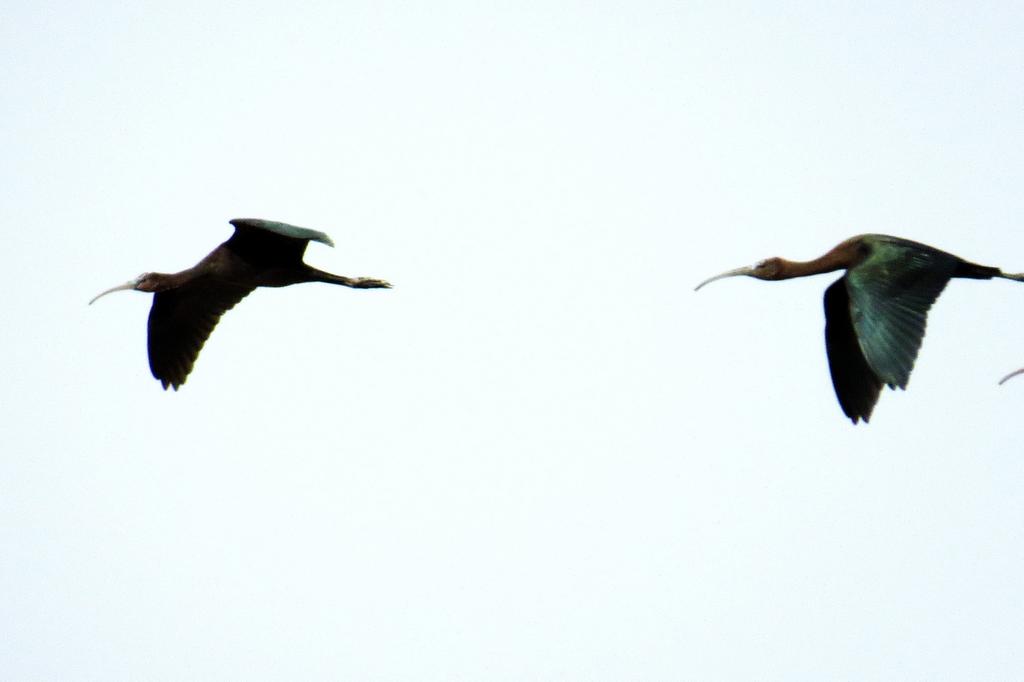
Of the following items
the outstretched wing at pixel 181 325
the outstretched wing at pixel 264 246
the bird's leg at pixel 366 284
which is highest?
the outstretched wing at pixel 264 246

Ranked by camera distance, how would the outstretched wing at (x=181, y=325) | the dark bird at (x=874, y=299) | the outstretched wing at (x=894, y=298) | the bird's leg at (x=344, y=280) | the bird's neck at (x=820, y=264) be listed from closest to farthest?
the outstretched wing at (x=894, y=298)
the dark bird at (x=874, y=299)
the bird's neck at (x=820, y=264)
the bird's leg at (x=344, y=280)
the outstretched wing at (x=181, y=325)

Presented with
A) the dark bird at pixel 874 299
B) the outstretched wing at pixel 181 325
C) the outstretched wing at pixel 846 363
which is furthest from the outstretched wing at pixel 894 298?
the outstretched wing at pixel 181 325

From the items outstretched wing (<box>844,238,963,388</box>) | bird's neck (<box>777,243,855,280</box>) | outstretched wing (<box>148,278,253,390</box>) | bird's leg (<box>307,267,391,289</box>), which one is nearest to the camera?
outstretched wing (<box>844,238,963,388</box>)

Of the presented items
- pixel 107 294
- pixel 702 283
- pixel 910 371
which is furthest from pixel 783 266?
pixel 107 294

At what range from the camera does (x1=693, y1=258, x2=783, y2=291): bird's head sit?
18.2 meters

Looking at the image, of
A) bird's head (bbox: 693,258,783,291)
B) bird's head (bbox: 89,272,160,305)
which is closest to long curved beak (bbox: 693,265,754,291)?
bird's head (bbox: 693,258,783,291)

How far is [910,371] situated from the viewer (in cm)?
1534

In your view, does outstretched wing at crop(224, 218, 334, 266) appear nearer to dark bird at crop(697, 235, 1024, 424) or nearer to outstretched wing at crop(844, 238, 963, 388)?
dark bird at crop(697, 235, 1024, 424)

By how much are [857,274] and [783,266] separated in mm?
1935

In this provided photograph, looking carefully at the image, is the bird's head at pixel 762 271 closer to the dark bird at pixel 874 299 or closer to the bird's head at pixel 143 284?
the dark bird at pixel 874 299

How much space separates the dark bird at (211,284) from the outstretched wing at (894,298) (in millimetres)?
5416

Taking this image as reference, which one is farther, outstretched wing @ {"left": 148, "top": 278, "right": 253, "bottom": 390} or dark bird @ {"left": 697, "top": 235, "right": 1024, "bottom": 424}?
outstretched wing @ {"left": 148, "top": 278, "right": 253, "bottom": 390}

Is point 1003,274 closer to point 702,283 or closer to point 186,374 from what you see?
point 702,283

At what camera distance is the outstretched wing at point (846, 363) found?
17.6 m
